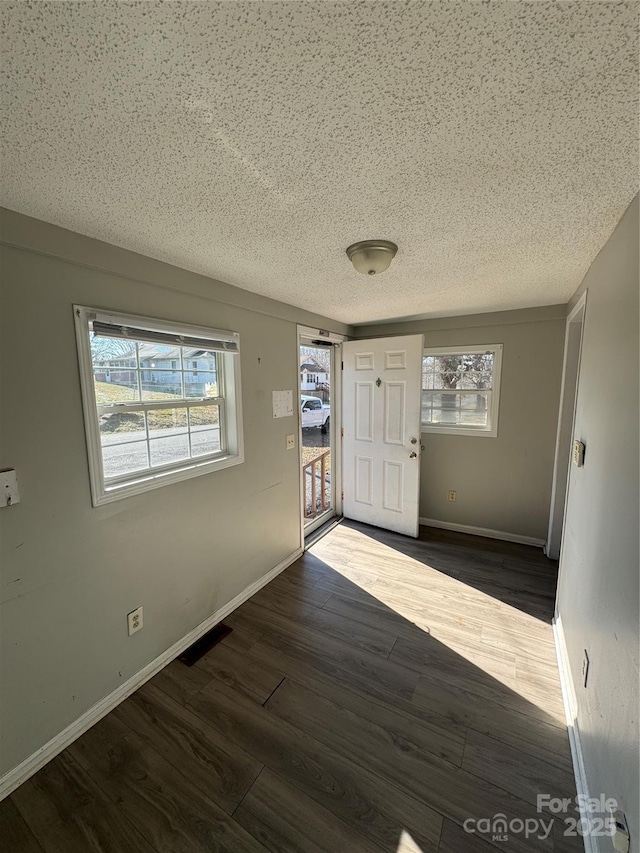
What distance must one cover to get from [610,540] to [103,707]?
91.2 inches

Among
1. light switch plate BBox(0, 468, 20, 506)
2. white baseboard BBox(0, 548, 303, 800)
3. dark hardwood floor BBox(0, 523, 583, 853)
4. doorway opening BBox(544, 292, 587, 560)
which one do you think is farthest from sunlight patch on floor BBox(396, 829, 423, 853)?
doorway opening BBox(544, 292, 587, 560)

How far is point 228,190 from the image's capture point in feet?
3.66

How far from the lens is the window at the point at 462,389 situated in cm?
321

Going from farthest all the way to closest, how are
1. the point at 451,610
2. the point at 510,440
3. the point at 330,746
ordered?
1. the point at 510,440
2. the point at 451,610
3. the point at 330,746

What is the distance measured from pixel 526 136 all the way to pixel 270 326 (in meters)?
1.89

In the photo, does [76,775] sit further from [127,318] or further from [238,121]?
[238,121]

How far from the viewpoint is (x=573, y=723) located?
1.46 meters

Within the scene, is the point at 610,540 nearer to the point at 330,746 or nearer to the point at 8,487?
the point at 330,746

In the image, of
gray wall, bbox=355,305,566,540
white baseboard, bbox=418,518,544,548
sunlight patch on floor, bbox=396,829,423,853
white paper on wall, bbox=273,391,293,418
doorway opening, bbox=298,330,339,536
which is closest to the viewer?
sunlight patch on floor, bbox=396,829,423,853

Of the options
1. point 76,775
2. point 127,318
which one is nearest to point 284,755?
point 76,775

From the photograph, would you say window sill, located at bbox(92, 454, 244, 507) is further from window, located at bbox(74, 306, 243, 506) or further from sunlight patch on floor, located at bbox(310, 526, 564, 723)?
sunlight patch on floor, located at bbox(310, 526, 564, 723)

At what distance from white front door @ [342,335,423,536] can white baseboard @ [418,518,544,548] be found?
0.44m

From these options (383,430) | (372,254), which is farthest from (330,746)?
(383,430)

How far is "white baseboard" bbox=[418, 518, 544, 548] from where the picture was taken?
3.17 meters
